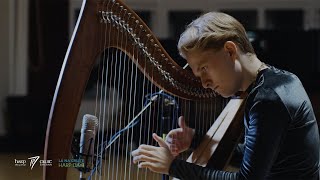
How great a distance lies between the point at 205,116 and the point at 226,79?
19.2 inches

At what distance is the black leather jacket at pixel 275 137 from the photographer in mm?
1091

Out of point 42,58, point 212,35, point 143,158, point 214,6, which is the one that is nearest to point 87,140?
point 143,158

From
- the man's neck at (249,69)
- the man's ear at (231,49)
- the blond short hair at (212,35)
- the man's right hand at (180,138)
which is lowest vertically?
the man's right hand at (180,138)

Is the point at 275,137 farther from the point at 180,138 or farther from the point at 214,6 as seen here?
the point at 214,6

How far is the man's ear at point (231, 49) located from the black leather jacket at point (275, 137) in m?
0.08

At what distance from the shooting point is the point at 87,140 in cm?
125

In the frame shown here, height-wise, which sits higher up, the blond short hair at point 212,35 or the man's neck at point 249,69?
the blond short hair at point 212,35

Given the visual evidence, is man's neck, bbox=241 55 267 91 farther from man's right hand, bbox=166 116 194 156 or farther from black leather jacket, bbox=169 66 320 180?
man's right hand, bbox=166 116 194 156

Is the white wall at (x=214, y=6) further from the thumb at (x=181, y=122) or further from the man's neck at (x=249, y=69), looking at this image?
the man's neck at (x=249, y=69)

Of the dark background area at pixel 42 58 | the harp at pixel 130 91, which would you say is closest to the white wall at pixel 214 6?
the dark background area at pixel 42 58

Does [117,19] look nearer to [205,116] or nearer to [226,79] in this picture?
[226,79]

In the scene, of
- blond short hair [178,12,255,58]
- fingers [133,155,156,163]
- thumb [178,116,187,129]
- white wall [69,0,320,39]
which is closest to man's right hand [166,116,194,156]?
thumb [178,116,187,129]

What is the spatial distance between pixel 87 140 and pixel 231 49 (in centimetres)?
45

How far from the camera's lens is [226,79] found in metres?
1.18
